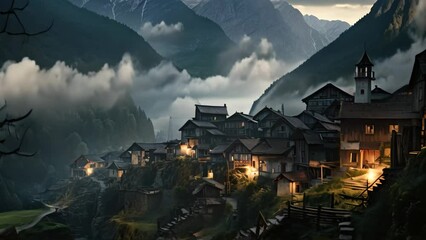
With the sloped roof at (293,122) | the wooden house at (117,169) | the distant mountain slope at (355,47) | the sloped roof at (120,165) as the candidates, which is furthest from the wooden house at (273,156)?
the distant mountain slope at (355,47)

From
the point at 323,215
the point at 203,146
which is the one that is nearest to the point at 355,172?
the point at 323,215

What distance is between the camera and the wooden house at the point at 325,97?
280ft

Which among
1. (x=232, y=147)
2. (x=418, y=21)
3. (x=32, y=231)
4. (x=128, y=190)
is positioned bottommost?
(x=32, y=231)

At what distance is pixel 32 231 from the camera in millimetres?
76125

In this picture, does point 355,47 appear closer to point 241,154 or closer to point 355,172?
point 241,154

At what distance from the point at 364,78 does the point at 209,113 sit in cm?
4704

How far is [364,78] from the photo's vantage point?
214ft

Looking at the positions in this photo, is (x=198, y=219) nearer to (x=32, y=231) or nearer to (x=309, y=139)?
(x=309, y=139)

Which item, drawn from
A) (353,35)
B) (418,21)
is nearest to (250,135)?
(418,21)

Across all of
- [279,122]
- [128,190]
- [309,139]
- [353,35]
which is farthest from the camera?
[353,35]

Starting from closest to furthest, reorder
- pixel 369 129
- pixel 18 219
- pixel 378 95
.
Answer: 1. pixel 369 129
2. pixel 378 95
3. pixel 18 219

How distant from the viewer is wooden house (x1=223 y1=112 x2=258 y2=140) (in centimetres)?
9369

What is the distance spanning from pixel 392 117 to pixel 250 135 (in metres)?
43.5

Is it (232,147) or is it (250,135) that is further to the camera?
(250,135)
